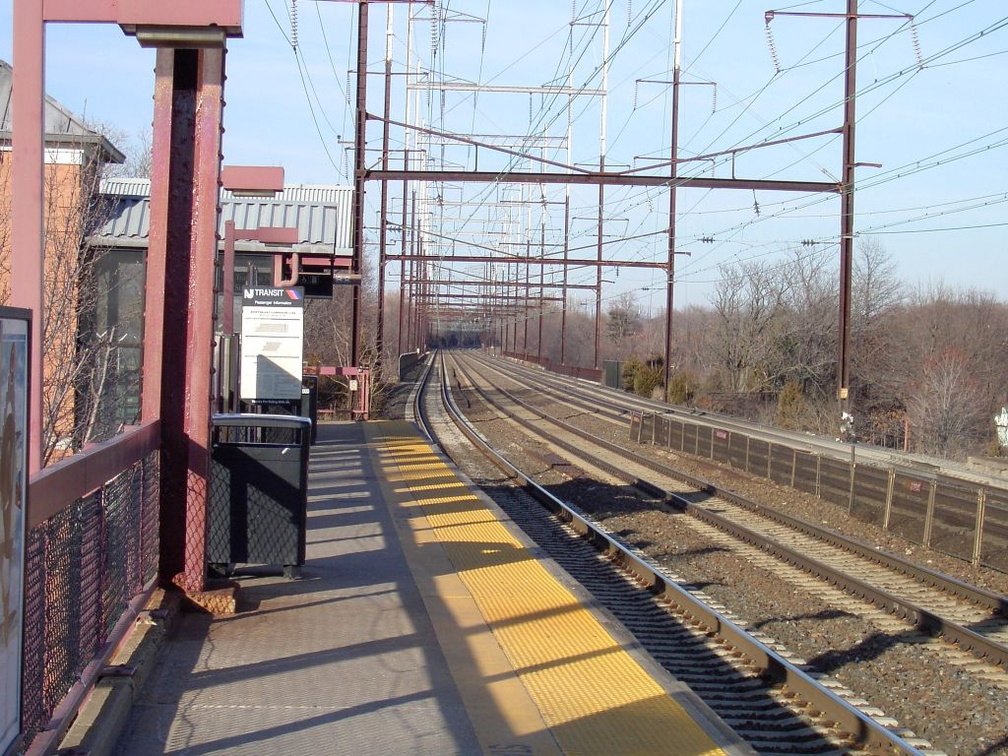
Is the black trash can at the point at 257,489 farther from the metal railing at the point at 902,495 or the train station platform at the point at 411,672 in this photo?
the metal railing at the point at 902,495

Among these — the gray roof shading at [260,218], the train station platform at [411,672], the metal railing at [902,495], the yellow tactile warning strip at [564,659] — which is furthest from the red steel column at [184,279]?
the gray roof shading at [260,218]

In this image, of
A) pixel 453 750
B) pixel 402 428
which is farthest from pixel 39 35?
pixel 402 428

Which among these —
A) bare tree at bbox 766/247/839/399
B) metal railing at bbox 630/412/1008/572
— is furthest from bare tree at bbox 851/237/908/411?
metal railing at bbox 630/412/1008/572

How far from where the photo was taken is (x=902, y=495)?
15.3m

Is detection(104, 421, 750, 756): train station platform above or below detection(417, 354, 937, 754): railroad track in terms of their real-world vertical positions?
above

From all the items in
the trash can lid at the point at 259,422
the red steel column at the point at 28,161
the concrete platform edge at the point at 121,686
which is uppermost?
the red steel column at the point at 28,161

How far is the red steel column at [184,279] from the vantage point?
702 centimetres

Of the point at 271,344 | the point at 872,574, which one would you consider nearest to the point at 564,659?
the point at 872,574

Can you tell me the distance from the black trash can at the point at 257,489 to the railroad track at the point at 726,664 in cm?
291

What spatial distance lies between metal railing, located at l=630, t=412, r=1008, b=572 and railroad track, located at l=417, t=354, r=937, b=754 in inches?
160

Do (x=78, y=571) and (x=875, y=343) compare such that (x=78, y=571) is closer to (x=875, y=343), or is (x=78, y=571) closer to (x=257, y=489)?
(x=257, y=489)

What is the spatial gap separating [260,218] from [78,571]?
17.5m

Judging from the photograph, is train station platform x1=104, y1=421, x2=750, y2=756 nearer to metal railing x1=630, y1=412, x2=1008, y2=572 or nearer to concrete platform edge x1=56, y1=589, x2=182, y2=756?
concrete platform edge x1=56, y1=589, x2=182, y2=756

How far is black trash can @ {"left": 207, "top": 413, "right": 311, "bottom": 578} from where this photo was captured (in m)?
7.57
